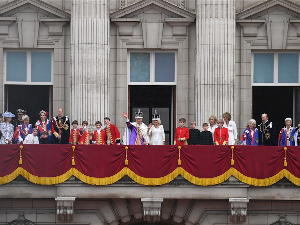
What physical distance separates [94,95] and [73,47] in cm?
239

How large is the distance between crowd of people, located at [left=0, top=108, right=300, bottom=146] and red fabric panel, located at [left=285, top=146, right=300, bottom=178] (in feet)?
3.58

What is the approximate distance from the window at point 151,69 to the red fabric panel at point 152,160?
6.61 metres

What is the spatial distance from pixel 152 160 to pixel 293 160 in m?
5.63

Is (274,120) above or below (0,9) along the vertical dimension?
below

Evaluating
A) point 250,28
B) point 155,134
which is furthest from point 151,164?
point 250,28

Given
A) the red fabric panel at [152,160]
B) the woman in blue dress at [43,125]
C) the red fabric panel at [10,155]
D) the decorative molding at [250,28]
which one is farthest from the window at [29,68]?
the decorative molding at [250,28]

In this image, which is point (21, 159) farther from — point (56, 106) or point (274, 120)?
point (274, 120)

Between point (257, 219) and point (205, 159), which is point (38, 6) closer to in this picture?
point (205, 159)

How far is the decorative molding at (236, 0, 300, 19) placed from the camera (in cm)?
4388

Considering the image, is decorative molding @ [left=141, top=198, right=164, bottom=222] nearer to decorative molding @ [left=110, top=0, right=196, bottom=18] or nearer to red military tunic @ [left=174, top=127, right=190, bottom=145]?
red military tunic @ [left=174, top=127, right=190, bottom=145]

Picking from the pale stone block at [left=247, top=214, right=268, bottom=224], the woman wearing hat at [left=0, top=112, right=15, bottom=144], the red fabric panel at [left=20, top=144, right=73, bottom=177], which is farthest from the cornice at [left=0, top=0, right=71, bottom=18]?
the pale stone block at [left=247, top=214, right=268, bottom=224]

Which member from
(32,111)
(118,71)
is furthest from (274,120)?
(32,111)

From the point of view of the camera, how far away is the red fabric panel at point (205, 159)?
126 ft

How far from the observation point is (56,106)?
1742 inches
